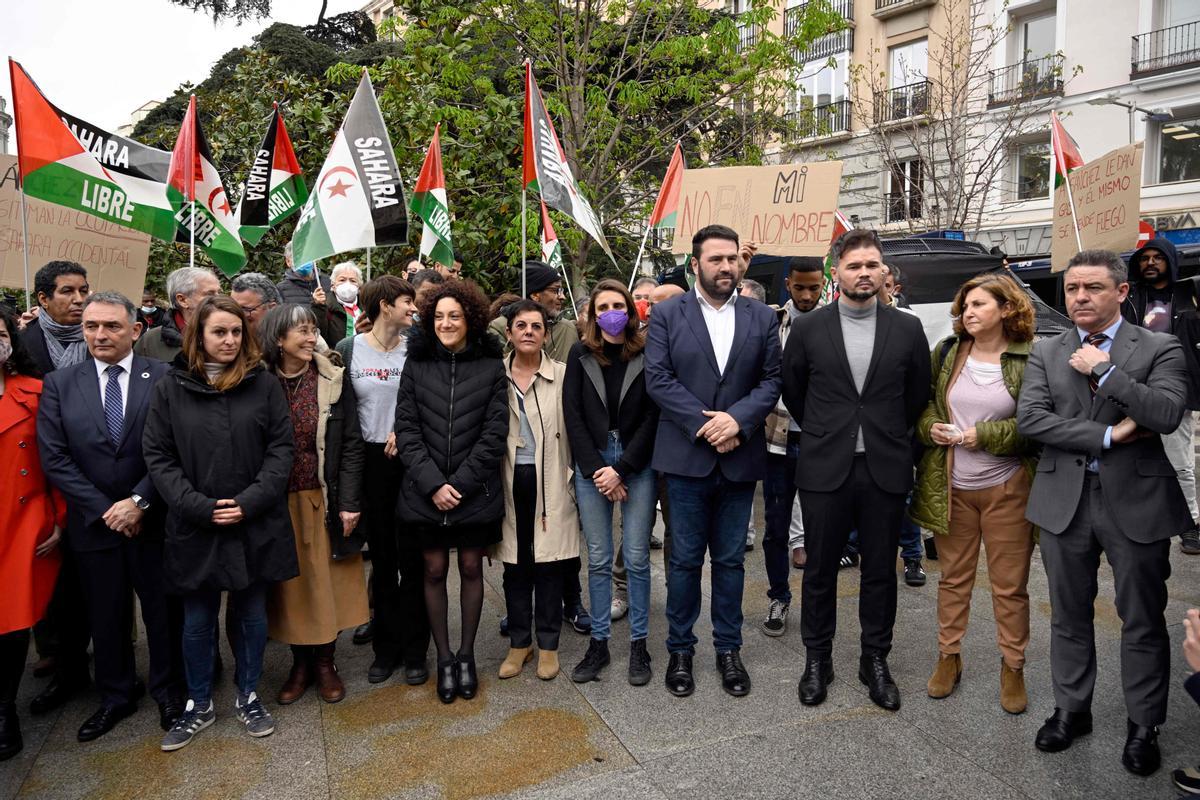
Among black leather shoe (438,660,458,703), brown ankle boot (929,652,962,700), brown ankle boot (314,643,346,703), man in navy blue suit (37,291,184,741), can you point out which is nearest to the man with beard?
brown ankle boot (929,652,962,700)

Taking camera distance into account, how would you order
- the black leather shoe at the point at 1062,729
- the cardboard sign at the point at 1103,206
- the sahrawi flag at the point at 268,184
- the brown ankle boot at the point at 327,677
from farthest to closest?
the sahrawi flag at the point at 268,184, the cardboard sign at the point at 1103,206, the brown ankle boot at the point at 327,677, the black leather shoe at the point at 1062,729

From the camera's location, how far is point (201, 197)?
6.05m

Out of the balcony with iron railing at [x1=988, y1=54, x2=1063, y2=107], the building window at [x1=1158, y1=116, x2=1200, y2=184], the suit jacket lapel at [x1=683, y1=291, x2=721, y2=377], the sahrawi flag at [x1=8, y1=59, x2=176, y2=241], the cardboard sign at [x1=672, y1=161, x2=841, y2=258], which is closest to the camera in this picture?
the suit jacket lapel at [x1=683, y1=291, x2=721, y2=377]

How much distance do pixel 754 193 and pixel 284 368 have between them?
10.7 ft

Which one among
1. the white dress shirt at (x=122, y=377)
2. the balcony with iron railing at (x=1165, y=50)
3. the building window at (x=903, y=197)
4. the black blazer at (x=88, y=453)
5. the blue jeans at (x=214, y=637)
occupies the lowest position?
the blue jeans at (x=214, y=637)

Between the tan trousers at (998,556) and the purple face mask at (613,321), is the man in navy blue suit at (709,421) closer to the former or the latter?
the purple face mask at (613,321)

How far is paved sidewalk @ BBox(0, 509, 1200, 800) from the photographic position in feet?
10.6

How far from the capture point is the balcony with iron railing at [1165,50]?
20.0 m

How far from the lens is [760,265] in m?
10.3

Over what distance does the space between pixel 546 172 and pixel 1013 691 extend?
14.6ft

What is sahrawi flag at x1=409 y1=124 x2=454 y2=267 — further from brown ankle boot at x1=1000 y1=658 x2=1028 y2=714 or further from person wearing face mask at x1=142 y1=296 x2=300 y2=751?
brown ankle boot at x1=1000 y1=658 x2=1028 y2=714

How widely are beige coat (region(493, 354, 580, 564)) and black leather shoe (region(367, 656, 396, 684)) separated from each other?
82 centimetres

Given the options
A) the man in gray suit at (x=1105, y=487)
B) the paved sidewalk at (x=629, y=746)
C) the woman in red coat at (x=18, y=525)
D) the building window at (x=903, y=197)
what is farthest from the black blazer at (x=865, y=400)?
the building window at (x=903, y=197)

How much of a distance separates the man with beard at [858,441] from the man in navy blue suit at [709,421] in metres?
0.23
